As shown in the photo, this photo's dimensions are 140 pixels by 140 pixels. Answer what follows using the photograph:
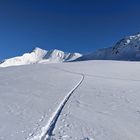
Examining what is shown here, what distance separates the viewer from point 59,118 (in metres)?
14.3

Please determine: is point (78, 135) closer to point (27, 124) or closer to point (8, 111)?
point (27, 124)

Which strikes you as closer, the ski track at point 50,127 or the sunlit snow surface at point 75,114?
the ski track at point 50,127

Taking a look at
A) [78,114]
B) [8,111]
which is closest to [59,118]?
[78,114]

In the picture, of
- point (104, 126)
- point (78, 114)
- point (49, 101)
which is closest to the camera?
point (104, 126)

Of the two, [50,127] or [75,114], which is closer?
[50,127]

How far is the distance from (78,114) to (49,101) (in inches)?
157

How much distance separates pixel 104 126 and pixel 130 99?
6.95 metres

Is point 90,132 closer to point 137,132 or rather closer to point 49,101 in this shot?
point 137,132

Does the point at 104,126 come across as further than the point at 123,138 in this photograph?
Yes

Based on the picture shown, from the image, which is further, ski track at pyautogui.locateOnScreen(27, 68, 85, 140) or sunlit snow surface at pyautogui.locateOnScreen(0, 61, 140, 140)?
sunlit snow surface at pyautogui.locateOnScreen(0, 61, 140, 140)

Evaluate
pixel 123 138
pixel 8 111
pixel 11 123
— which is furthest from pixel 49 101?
pixel 123 138

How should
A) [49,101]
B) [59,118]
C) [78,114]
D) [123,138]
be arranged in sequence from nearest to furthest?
[123,138], [59,118], [78,114], [49,101]

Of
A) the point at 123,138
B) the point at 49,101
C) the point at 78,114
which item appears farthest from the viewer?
the point at 49,101

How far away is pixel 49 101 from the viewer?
1877 centimetres
